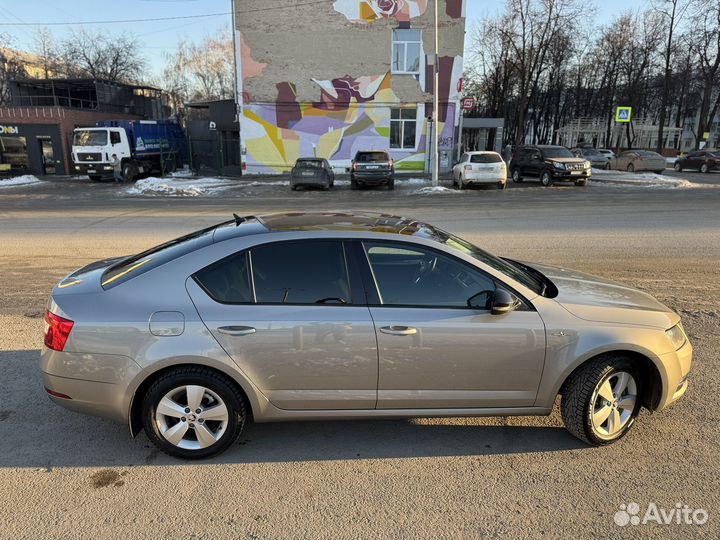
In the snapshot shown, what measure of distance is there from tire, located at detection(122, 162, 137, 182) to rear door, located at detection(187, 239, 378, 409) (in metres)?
25.8

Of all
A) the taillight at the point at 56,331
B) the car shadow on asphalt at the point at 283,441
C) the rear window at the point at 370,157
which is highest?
the rear window at the point at 370,157

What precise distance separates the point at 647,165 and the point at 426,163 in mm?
13137

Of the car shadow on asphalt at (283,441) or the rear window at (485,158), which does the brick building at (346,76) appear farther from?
the car shadow on asphalt at (283,441)

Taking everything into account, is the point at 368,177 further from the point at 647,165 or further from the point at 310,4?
the point at 647,165

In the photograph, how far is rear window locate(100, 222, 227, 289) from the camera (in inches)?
126

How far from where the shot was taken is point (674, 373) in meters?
3.26

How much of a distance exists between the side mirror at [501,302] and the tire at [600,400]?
67 cm

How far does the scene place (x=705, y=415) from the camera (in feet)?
11.9

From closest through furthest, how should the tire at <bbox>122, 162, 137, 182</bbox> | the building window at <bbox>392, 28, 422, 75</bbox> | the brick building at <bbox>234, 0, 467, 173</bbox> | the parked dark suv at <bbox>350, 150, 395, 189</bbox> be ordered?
the parked dark suv at <bbox>350, 150, 395, 189</bbox>, the tire at <bbox>122, 162, 137, 182</bbox>, the brick building at <bbox>234, 0, 467, 173</bbox>, the building window at <bbox>392, 28, 422, 75</bbox>

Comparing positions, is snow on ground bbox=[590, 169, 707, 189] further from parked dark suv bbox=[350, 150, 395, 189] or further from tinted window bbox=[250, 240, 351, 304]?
tinted window bbox=[250, 240, 351, 304]

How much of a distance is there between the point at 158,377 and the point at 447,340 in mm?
1786

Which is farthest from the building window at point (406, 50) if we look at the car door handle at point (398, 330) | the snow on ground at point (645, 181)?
the car door handle at point (398, 330)

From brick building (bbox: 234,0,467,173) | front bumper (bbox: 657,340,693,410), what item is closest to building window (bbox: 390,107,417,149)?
brick building (bbox: 234,0,467,173)

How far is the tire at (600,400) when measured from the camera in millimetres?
3174
